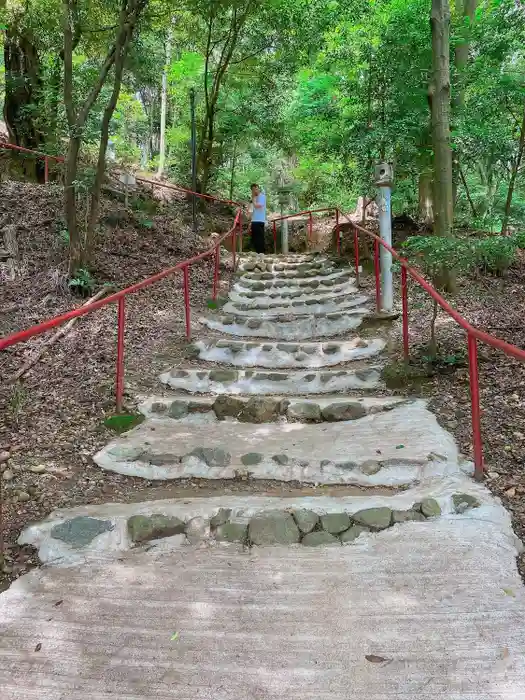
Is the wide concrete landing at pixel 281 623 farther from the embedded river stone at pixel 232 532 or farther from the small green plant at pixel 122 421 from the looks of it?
the small green plant at pixel 122 421

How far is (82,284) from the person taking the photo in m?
6.70

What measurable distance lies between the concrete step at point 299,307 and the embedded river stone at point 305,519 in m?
4.25

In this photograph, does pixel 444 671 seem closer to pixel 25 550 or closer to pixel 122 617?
pixel 122 617

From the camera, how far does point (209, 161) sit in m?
12.6

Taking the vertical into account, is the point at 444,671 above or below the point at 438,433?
below

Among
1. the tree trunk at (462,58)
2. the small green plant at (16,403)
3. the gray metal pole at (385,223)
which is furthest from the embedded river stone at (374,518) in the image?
the tree trunk at (462,58)

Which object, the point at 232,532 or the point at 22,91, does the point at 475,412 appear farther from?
the point at 22,91

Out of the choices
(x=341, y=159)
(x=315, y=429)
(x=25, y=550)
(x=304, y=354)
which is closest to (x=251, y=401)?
(x=315, y=429)

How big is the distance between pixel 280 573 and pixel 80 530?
41.6 inches

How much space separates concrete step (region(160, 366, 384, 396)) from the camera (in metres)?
4.55

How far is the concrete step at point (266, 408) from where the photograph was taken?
3.99 meters

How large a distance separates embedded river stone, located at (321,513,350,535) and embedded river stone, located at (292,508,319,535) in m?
0.04

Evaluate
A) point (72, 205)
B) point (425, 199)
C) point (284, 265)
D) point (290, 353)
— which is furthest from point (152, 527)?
point (425, 199)

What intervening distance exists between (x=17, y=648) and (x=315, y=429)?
240 cm
